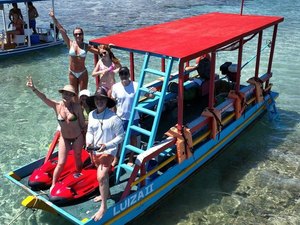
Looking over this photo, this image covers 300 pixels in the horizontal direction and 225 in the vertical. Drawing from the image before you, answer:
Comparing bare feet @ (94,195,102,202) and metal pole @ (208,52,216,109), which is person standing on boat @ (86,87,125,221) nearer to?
bare feet @ (94,195,102,202)

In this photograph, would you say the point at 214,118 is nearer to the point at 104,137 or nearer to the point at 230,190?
the point at 230,190

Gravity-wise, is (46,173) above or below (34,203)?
above

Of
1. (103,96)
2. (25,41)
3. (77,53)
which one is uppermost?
(77,53)

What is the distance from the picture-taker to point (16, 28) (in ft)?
57.1

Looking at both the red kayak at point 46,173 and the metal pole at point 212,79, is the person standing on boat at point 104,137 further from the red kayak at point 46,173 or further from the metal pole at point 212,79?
the metal pole at point 212,79

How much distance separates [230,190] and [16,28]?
13.9 metres

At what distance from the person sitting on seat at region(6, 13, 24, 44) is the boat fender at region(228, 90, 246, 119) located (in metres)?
12.4

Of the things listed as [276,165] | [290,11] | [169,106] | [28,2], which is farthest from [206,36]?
[290,11]

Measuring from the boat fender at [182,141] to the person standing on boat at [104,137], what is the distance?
1422 mm

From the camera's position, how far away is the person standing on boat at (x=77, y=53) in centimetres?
766

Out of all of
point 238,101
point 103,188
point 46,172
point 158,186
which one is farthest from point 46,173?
point 238,101

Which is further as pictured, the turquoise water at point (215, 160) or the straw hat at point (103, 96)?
the turquoise water at point (215, 160)

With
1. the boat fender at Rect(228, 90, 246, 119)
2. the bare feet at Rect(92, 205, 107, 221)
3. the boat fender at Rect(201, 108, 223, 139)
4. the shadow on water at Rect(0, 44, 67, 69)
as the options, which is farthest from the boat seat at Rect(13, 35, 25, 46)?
the bare feet at Rect(92, 205, 107, 221)

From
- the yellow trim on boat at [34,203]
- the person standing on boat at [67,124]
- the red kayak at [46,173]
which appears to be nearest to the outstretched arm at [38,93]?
the person standing on boat at [67,124]
